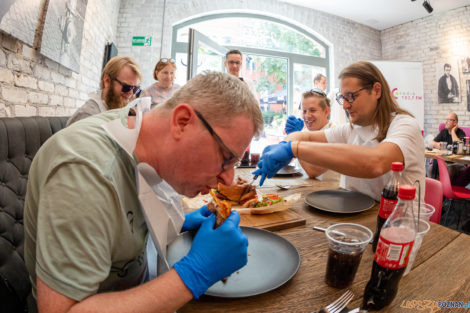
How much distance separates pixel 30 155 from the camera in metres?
1.56

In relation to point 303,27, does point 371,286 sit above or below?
below

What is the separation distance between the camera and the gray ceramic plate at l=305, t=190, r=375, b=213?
1366 mm

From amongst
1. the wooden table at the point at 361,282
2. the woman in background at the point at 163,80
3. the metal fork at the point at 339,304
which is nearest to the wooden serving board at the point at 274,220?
the wooden table at the point at 361,282

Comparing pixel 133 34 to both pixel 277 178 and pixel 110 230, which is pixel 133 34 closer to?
pixel 277 178

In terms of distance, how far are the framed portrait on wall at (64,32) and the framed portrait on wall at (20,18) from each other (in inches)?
7.2

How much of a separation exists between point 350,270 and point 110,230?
683 millimetres

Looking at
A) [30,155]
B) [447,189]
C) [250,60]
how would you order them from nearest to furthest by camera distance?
[30,155] < [447,189] < [250,60]

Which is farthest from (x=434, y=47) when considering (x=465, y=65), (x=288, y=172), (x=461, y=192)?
(x=288, y=172)

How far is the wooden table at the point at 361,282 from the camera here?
71 cm

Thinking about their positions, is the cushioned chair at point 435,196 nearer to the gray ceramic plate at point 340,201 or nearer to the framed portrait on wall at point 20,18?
the gray ceramic plate at point 340,201

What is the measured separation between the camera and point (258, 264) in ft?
2.99

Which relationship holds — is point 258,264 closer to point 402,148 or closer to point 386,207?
point 386,207

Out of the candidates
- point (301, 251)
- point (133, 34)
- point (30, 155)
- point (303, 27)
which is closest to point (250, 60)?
point (303, 27)

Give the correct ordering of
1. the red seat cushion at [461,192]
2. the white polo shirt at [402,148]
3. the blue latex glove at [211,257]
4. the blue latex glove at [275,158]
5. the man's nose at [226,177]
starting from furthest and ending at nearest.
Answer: the red seat cushion at [461,192] → the blue latex glove at [275,158] → the white polo shirt at [402,148] → the man's nose at [226,177] → the blue latex glove at [211,257]
